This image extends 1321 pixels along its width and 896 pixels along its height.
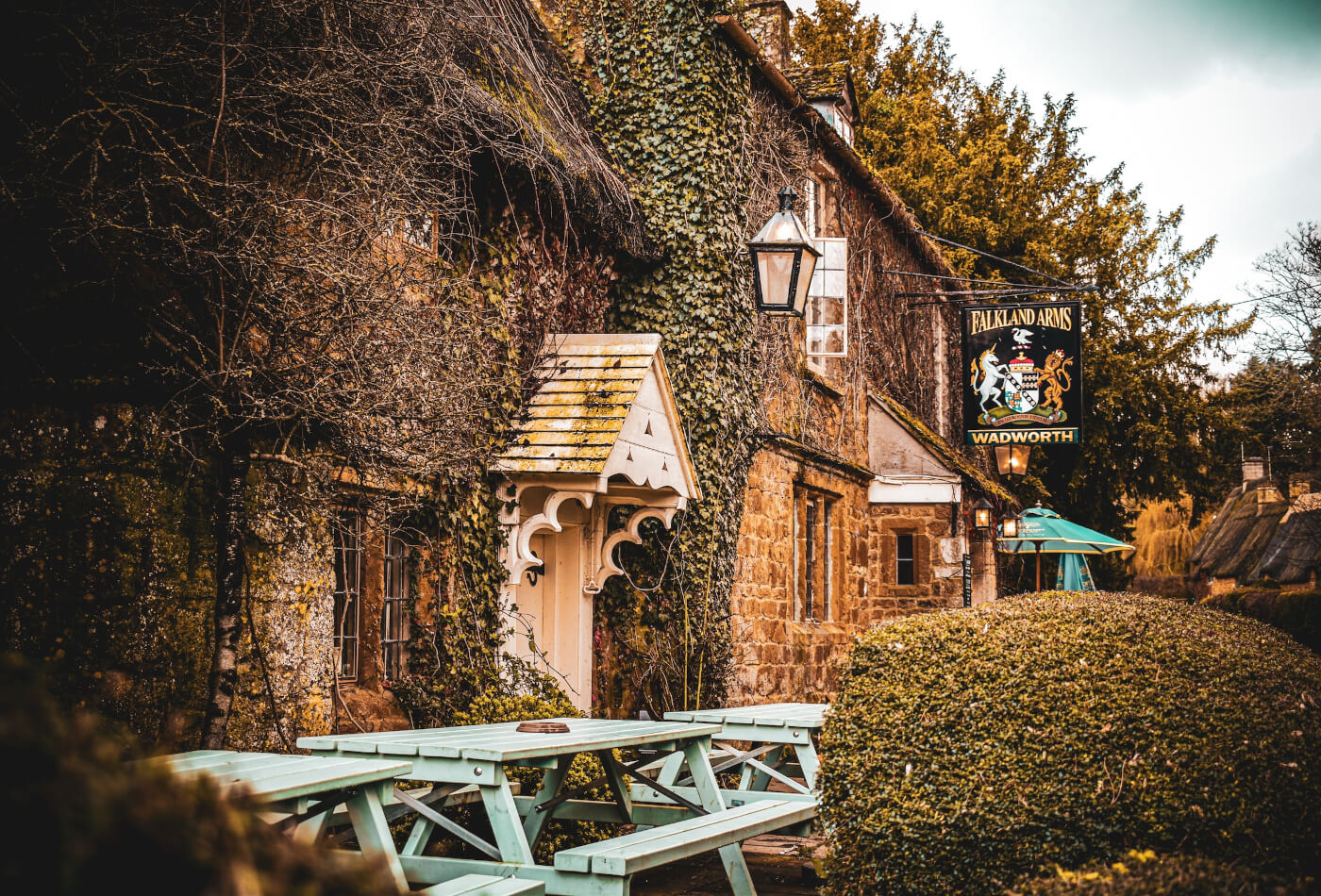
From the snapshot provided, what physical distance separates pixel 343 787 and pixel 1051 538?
650 inches

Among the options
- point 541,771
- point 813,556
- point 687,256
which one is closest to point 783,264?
Answer: point 687,256

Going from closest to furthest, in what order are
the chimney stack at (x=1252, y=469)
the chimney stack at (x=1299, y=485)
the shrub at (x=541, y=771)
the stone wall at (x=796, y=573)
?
the shrub at (x=541, y=771)
the stone wall at (x=796, y=573)
the chimney stack at (x=1299, y=485)
the chimney stack at (x=1252, y=469)

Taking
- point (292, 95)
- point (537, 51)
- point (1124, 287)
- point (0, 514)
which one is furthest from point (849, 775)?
point (1124, 287)

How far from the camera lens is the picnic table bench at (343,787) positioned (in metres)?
3.66

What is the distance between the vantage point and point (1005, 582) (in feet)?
74.2

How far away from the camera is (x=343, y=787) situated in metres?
3.81

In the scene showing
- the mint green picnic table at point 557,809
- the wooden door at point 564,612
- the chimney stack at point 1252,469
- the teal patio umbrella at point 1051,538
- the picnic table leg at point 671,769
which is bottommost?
the picnic table leg at point 671,769

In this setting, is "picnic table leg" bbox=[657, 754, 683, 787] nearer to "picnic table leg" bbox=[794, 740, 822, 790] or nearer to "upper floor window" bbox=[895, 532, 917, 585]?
"picnic table leg" bbox=[794, 740, 822, 790]

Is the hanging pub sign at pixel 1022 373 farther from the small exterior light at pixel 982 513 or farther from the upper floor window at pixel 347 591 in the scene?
the upper floor window at pixel 347 591

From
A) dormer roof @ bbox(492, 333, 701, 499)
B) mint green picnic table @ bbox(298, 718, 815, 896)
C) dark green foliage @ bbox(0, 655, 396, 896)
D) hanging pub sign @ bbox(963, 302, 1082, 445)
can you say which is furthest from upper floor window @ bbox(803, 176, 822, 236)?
dark green foliage @ bbox(0, 655, 396, 896)

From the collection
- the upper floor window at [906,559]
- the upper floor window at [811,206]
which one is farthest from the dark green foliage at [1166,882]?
the upper floor window at [906,559]

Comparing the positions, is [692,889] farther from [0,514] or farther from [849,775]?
[0,514]

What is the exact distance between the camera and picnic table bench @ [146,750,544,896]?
3.66 meters

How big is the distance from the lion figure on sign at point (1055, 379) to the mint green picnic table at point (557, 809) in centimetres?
1031
